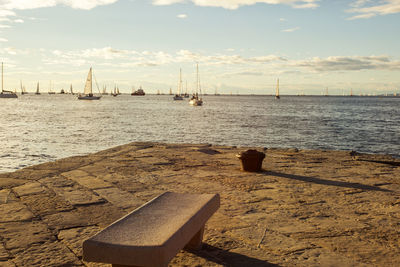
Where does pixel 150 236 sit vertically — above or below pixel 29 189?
above

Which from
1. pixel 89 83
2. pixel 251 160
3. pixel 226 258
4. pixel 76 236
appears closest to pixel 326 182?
pixel 251 160

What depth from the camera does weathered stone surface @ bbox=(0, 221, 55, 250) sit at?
3705 millimetres

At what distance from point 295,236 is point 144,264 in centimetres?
211

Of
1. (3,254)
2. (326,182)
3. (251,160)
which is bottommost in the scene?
(326,182)

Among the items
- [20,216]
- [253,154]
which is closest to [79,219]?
[20,216]

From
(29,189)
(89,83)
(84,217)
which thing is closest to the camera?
(84,217)

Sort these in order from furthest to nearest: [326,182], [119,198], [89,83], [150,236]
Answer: [89,83] < [326,182] < [119,198] < [150,236]

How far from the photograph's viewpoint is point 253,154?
299 inches

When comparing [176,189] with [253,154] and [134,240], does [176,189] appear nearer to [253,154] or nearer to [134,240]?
[253,154]

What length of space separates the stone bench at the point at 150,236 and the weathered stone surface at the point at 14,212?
200 centimetres

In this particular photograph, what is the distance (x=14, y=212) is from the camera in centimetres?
467

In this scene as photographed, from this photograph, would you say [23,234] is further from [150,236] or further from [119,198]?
[150,236]

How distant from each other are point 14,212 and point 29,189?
1.29m

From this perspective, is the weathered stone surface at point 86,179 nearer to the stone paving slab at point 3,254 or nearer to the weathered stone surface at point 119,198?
the weathered stone surface at point 119,198
